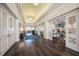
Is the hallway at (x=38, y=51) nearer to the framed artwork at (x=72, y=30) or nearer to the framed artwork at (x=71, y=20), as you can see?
the framed artwork at (x=72, y=30)

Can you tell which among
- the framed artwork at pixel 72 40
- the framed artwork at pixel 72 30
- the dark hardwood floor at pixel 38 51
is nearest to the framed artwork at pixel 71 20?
the framed artwork at pixel 72 30

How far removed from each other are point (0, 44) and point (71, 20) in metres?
4.06

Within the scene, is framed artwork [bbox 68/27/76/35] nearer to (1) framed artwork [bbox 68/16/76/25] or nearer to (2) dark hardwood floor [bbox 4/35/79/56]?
(1) framed artwork [bbox 68/16/76/25]

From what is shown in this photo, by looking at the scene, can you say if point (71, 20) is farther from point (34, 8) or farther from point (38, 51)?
point (34, 8)

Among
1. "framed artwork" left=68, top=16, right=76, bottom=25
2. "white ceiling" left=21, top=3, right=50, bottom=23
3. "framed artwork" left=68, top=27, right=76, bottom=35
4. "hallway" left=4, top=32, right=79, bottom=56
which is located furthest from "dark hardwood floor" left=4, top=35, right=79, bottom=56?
"white ceiling" left=21, top=3, right=50, bottom=23

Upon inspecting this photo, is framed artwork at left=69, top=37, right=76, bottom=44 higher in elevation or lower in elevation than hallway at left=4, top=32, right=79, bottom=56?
higher

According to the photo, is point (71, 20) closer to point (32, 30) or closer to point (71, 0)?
point (71, 0)

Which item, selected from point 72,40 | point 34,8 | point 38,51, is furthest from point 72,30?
point 34,8

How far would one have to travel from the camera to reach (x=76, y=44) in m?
5.03

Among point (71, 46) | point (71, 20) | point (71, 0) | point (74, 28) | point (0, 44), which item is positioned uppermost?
point (71, 0)

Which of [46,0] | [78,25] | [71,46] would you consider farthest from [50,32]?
[46,0]

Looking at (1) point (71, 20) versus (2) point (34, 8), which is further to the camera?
(2) point (34, 8)

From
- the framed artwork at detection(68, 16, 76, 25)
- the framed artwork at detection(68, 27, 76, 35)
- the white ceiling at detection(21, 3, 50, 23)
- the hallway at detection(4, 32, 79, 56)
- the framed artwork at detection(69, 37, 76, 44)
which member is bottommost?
the hallway at detection(4, 32, 79, 56)

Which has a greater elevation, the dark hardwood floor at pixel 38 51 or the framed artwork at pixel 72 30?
the framed artwork at pixel 72 30
